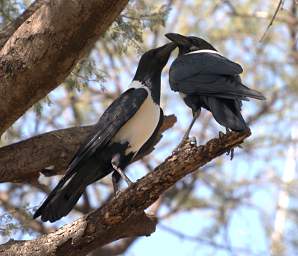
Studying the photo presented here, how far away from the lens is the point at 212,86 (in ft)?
15.0

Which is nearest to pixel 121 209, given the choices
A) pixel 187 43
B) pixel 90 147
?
pixel 90 147

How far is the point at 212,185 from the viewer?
10.3 metres

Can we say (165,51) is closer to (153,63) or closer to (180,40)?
(153,63)

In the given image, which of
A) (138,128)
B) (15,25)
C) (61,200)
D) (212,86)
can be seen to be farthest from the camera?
(15,25)

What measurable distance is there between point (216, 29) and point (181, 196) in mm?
2410

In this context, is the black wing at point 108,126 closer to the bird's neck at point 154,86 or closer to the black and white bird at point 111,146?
the black and white bird at point 111,146

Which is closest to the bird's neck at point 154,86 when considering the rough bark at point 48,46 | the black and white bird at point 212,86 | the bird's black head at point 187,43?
the bird's black head at point 187,43

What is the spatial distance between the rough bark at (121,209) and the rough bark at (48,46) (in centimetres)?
96

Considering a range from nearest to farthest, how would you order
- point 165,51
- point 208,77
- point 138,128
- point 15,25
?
1. point 208,77
2. point 138,128
3. point 15,25
4. point 165,51

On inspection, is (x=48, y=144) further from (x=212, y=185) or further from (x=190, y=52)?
(x=212, y=185)

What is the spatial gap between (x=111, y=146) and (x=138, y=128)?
0.75 ft

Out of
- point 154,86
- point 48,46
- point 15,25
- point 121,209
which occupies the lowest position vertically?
point 154,86

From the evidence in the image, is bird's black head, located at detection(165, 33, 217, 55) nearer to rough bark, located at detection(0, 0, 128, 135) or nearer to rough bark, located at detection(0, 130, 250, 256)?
rough bark, located at detection(0, 0, 128, 135)

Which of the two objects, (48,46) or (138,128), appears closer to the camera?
(48,46)
